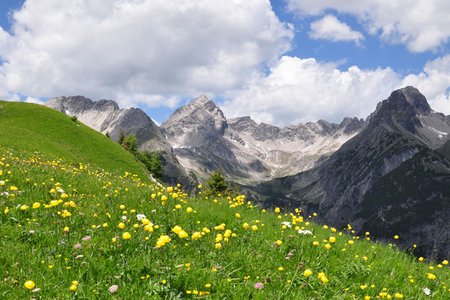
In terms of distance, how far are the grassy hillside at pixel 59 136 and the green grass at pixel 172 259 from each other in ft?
122

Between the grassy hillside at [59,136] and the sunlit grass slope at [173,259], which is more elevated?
the grassy hillside at [59,136]

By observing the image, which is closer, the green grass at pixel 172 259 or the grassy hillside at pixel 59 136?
the green grass at pixel 172 259

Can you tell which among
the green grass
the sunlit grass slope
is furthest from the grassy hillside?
the sunlit grass slope

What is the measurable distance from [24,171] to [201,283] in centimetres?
901

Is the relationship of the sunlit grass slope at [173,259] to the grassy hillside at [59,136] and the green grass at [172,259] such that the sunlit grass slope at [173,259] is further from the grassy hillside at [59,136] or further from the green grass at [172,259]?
the grassy hillside at [59,136]

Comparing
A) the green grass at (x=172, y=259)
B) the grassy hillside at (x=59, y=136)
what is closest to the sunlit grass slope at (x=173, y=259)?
the green grass at (x=172, y=259)

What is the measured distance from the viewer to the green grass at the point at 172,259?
571 cm

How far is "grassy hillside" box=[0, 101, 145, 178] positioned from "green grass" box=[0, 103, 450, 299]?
3722 centimetres

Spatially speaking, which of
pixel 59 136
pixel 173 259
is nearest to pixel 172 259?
pixel 173 259

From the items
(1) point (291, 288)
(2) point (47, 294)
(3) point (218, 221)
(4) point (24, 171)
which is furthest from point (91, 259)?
(4) point (24, 171)

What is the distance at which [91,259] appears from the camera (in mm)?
6199

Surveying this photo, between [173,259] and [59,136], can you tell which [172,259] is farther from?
[59,136]

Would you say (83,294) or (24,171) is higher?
(24,171)

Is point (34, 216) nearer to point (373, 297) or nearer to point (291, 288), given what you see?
point (291, 288)
